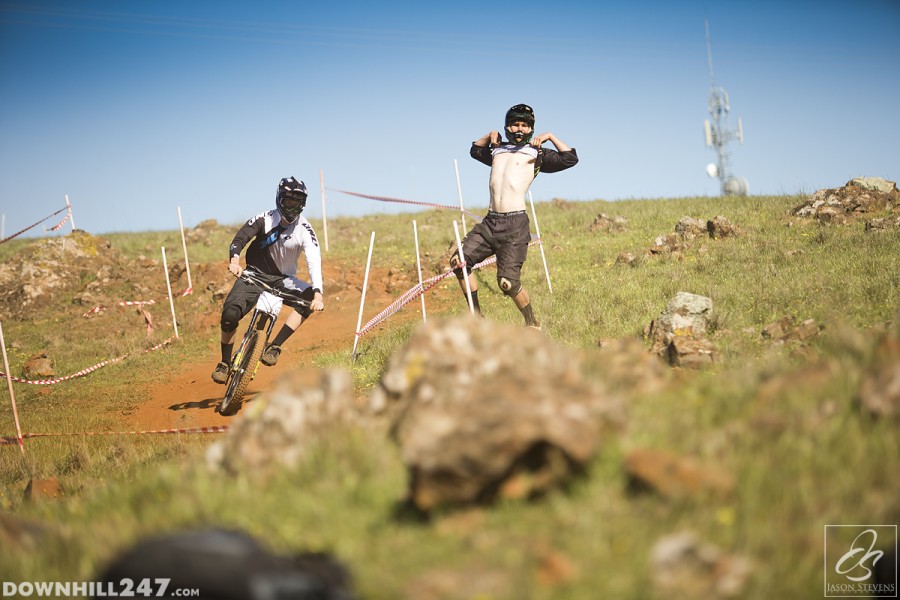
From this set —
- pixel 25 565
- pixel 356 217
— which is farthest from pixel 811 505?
pixel 356 217

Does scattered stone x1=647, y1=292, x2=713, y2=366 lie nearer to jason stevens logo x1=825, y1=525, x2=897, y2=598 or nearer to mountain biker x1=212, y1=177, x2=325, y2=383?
mountain biker x1=212, y1=177, x2=325, y2=383

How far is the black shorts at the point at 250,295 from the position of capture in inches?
328

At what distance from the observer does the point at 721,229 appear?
1459 centimetres

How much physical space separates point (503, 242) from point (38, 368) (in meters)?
9.02

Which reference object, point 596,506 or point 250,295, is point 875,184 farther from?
point 596,506

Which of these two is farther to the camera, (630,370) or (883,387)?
(630,370)

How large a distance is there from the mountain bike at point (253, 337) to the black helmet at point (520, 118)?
3333 millimetres

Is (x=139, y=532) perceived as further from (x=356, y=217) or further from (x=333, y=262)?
(x=356, y=217)

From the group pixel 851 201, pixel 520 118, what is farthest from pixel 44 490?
pixel 851 201

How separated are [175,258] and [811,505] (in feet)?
73.5

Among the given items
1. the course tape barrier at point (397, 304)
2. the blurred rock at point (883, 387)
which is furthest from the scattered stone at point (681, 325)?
the blurred rock at point (883, 387)

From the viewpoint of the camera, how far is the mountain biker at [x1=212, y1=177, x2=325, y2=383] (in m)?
8.23

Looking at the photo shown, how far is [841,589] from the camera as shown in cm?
278

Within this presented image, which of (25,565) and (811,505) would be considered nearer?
(811,505)
